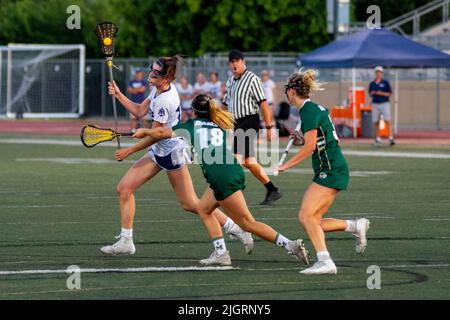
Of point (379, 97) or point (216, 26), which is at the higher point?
point (216, 26)

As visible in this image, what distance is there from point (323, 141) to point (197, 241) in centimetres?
279

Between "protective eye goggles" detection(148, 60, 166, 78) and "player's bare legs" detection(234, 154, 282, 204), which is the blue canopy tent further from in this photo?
"protective eye goggles" detection(148, 60, 166, 78)

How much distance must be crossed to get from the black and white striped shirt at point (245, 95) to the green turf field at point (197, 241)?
129 centimetres

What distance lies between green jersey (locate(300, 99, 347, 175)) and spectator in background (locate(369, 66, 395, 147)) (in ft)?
71.6

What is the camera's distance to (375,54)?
115ft

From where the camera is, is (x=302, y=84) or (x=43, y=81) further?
(x=43, y=81)

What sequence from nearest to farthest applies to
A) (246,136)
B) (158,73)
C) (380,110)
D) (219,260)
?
(219,260)
(158,73)
(246,136)
(380,110)

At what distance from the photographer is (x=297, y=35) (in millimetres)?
55344

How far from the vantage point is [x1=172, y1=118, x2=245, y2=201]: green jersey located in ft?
39.3

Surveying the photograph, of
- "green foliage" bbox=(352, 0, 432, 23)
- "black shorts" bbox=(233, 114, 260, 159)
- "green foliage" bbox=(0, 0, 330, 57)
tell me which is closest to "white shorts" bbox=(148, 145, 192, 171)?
"black shorts" bbox=(233, 114, 260, 159)

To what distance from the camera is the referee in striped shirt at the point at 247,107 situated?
716 inches

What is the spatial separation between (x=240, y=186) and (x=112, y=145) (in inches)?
910

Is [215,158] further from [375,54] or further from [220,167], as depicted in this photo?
[375,54]

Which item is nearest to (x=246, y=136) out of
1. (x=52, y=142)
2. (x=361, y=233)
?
(x=361, y=233)
